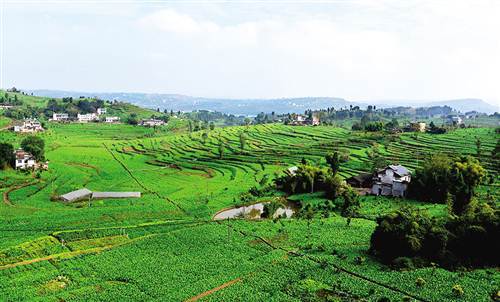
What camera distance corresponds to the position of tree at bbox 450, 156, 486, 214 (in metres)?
57.9

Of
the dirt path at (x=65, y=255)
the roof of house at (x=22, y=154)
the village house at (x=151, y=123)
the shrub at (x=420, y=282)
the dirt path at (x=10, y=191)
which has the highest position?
the village house at (x=151, y=123)

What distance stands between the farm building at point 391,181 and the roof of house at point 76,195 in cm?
4108

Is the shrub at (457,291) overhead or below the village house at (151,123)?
below

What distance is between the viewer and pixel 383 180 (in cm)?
6688

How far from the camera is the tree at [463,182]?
5788 cm

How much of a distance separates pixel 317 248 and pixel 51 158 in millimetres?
68545

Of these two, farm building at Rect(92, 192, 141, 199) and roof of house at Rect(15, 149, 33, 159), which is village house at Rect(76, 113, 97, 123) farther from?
farm building at Rect(92, 192, 141, 199)

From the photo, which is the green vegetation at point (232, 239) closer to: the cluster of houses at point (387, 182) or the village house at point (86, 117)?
the cluster of houses at point (387, 182)

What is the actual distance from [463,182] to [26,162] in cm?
7083

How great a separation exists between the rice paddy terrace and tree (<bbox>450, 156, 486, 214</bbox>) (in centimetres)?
346

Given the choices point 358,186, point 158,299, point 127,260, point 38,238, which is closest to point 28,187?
point 38,238

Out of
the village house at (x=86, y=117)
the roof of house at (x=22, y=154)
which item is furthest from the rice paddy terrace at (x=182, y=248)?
the village house at (x=86, y=117)

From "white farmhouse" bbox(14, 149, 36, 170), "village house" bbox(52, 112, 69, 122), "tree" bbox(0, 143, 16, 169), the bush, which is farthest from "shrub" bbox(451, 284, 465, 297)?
"village house" bbox(52, 112, 69, 122)

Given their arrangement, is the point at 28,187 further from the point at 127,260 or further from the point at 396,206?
the point at 396,206
